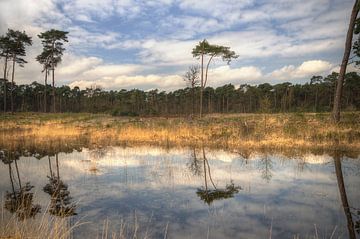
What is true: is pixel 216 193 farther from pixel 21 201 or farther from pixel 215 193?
pixel 21 201

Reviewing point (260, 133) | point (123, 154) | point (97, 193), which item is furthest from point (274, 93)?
point (97, 193)

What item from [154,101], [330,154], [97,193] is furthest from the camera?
[154,101]

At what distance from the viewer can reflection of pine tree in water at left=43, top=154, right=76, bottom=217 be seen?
274 inches

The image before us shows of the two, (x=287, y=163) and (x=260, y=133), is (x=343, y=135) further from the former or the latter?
(x=287, y=163)

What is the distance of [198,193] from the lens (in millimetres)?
8539

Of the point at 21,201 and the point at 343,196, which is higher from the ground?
the point at 343,196

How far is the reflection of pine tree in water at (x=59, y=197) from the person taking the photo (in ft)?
22.9

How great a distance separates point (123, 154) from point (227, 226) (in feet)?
32.3

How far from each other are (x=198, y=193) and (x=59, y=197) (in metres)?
3.54

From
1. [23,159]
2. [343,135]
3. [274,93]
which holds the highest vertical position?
[274,93]

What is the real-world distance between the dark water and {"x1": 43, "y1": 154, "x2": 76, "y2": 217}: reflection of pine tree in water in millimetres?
21

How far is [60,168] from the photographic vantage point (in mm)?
12297

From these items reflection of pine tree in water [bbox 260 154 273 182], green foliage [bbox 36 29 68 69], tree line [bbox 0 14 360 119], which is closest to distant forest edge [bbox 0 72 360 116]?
tree line [bbox 0 14 360 119]

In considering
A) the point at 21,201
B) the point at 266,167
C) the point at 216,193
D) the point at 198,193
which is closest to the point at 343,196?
the point at 216,193
